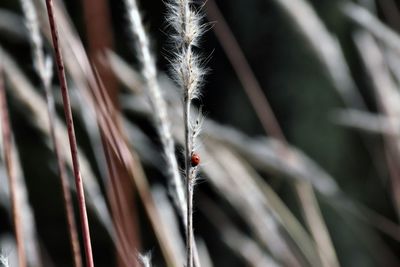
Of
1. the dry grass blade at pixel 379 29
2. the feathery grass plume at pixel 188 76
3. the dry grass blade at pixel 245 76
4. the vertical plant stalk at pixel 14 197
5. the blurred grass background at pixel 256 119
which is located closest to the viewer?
the feathery grass plume at pixel 188 76

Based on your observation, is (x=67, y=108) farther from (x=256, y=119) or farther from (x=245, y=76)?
(x=256, y=119)

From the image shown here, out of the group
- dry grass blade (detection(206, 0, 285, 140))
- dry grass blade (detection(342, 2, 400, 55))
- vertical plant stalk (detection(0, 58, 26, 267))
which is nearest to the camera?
vertical plant stalk (detection(0, 58, 26, 267))

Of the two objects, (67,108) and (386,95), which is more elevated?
(67,108)

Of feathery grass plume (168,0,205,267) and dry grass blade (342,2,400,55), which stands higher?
feathery grass plume (168,0,205,267)

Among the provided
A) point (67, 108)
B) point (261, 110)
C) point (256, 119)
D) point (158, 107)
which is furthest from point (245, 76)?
point (256, 119)

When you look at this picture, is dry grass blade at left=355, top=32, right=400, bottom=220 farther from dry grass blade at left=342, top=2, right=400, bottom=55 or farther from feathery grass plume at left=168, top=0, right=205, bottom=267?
feathery grass plume at left=168, top=0, right=205, bottom=267

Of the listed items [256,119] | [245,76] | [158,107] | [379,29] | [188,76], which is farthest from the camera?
[256,119]

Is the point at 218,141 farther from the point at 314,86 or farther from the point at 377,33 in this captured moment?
the point at 314,86

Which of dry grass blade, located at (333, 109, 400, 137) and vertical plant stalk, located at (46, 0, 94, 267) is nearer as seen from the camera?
vertical plant stalk, located at (46, 0, 94, 267)

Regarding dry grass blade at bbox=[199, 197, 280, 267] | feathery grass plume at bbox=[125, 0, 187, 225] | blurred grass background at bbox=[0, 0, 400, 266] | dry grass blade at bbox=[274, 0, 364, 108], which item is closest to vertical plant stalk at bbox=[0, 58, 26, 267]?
feathery grass plume at bbox=[125, 0, 187, 225]

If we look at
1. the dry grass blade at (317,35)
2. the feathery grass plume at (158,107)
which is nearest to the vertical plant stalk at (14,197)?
the feathery grass plume at (158,107)

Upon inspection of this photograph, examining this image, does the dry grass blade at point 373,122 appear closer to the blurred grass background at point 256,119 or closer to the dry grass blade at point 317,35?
the dry grass blade at point 317,35

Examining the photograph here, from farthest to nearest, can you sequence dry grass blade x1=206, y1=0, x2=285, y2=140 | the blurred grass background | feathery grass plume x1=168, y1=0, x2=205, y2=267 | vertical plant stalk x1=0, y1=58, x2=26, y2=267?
the blurred grass background → dry grass blade x1=206, y1=0, x2=285, y2=140 → vertical plant stalk x1=0, y1=58, x2=26, y2=267 → feathery grass plume x1=168, y1=0, x2=205, y2=267
